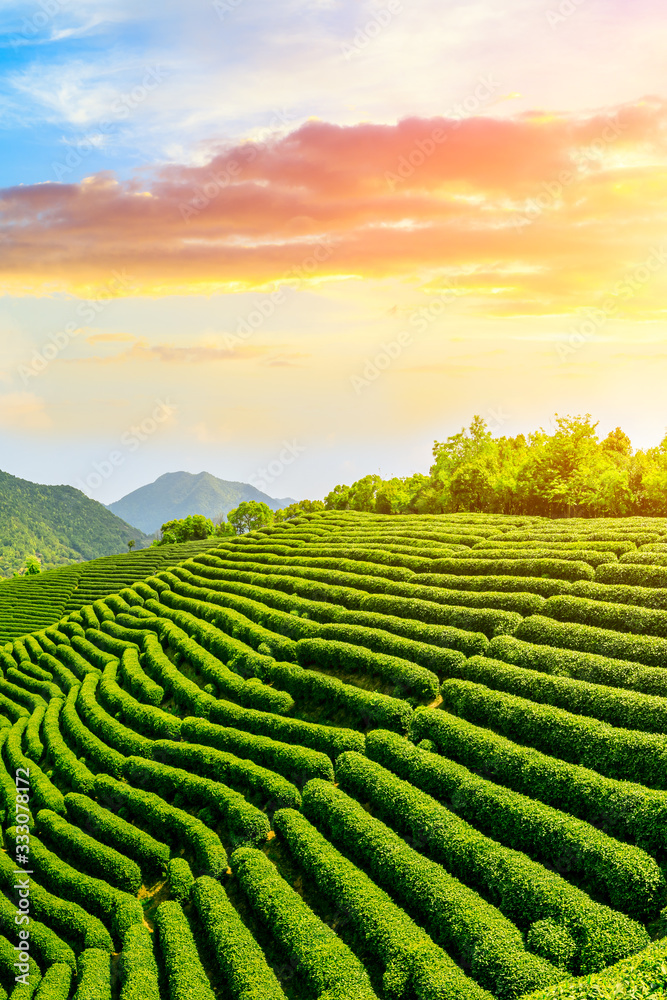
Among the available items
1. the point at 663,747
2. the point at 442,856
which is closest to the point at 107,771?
the point at 442,856

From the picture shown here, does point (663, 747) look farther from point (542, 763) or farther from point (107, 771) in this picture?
point (107, 771)

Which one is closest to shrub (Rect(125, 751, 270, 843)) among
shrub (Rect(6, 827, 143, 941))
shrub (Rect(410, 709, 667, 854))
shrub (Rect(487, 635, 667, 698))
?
shrub (Rect(6, 827, 143, 941))

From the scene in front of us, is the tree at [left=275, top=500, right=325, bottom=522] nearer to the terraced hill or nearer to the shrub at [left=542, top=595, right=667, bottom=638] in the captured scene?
the terraced hill

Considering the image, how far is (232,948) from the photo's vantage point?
1509 cm

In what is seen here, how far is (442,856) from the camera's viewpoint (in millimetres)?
15008

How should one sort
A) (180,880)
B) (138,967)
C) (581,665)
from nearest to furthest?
(138,967), (180,880), (581,665)

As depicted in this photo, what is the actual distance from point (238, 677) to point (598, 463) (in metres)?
36.3

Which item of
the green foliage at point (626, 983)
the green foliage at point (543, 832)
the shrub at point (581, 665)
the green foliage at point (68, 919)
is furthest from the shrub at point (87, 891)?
the shrub at point (581, 665)

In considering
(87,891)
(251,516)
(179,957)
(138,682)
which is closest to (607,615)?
(179,957)

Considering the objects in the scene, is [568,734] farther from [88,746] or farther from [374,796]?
[88,746]

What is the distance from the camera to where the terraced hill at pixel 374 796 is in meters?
13.2

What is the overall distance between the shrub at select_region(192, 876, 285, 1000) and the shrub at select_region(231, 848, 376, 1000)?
1.77 feet

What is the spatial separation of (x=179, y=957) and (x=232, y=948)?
161 cm

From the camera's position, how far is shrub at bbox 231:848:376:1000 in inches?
516
